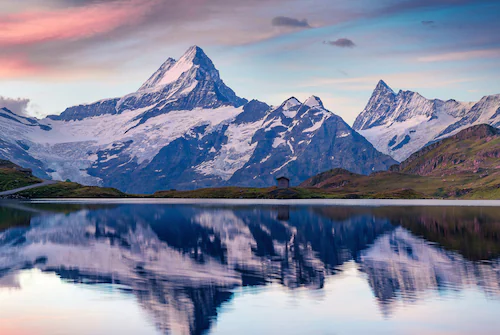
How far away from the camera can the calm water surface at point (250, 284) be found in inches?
1850

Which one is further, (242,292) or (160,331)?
(242,292)

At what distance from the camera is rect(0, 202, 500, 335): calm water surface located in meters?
47.0

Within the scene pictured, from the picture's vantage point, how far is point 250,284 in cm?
6372

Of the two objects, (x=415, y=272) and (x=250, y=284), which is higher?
(x=250, y=284)

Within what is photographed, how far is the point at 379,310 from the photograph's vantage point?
51.4 m

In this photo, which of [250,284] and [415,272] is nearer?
[250,284]

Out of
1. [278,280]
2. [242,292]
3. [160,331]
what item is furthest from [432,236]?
[160,331]

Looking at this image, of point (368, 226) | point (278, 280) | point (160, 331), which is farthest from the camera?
point (368, 226)

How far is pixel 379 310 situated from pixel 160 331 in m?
17.6

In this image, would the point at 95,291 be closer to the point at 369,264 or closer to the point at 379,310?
the point at 379,310

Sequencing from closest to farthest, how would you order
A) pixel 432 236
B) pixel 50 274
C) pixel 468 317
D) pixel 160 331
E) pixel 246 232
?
pixel 160 331
pixel 468 317
pixel 50 274
pixel 432 236
pixel 246 232

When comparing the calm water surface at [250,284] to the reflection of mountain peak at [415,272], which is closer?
the calm water surface at [250,284]

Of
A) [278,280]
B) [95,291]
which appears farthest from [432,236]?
[95,291]

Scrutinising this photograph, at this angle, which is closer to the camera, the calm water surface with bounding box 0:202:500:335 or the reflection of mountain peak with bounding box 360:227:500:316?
the calm water surface with bounding box 0:202:500:335
